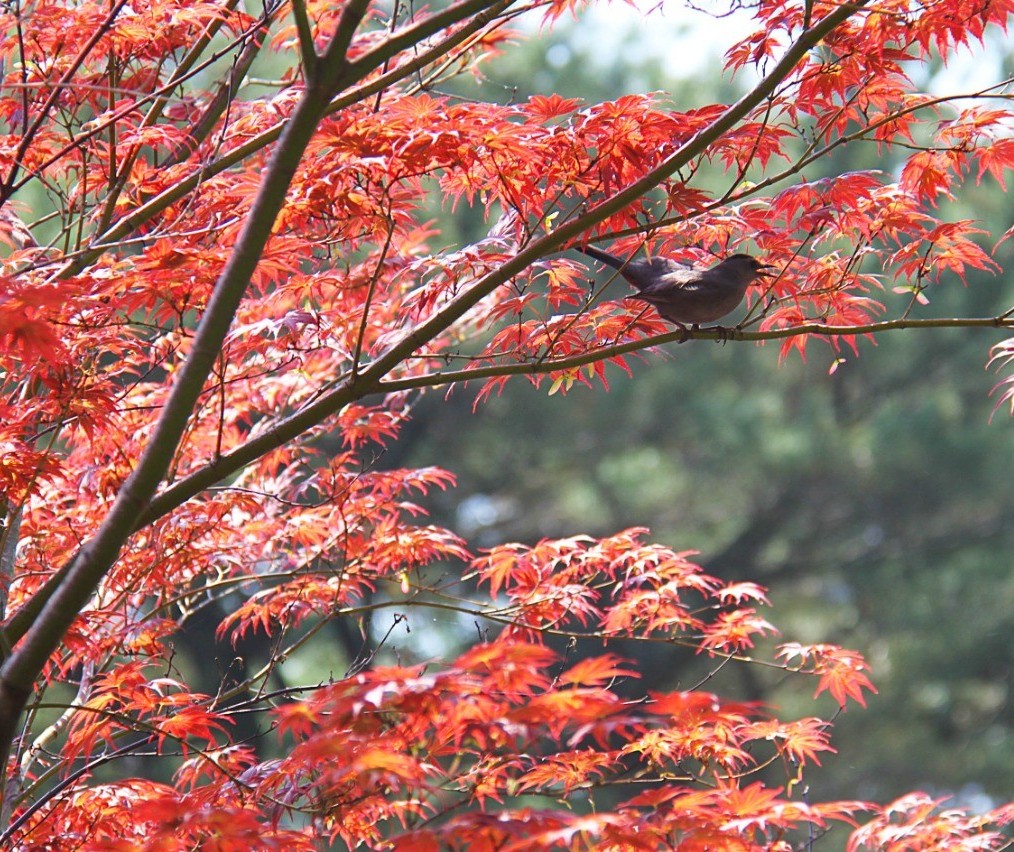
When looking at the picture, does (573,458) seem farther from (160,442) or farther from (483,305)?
(160,442)

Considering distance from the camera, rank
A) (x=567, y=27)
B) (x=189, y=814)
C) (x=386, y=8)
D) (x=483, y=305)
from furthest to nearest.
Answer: (x=567, y=27) < (x=386, y=8) < (x=483, y=305) < (x=189, y=814)

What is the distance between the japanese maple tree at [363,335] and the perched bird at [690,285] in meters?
0.07

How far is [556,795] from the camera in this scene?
7.19 feet

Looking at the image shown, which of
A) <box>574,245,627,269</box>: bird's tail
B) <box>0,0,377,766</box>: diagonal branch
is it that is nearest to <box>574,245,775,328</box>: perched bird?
<box>574,245,627,269</box>: bird's tail

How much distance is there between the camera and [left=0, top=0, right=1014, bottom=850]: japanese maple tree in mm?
1985

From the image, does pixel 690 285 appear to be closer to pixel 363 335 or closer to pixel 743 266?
pixel 743 266

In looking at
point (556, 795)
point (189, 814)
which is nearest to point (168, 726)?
point (189, 814)

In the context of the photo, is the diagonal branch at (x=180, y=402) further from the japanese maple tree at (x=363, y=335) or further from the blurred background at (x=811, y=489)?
the blurred background at (x=811, y=489)

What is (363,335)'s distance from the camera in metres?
2.56

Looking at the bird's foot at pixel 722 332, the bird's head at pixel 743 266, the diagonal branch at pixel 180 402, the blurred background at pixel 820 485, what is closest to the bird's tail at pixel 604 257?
the bird's foot at pixel 722 332

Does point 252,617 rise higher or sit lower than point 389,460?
lower

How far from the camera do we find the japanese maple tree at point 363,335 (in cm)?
199

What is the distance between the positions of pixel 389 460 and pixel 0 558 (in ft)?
23.0

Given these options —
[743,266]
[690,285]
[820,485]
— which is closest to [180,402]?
[690,285]
